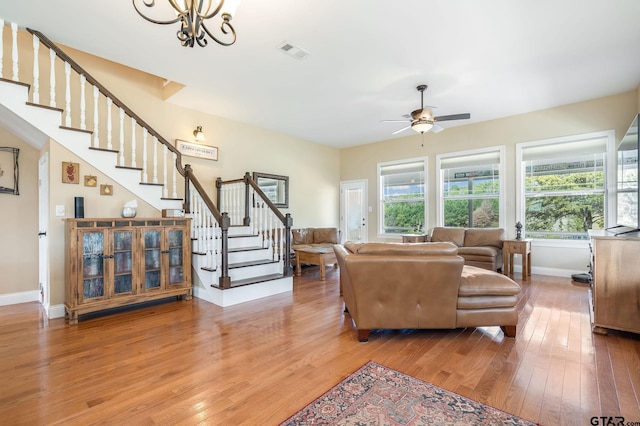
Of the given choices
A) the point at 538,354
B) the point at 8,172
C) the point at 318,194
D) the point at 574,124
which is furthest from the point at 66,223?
the point at 574,124

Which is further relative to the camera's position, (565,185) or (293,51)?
(565,185)

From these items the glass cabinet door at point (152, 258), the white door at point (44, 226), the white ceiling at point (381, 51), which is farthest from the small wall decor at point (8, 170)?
the glass cabinet door at point (152, 258)

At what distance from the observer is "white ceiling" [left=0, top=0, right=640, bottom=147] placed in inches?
109

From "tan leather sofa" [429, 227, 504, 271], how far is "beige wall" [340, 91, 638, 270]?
511 millimetres

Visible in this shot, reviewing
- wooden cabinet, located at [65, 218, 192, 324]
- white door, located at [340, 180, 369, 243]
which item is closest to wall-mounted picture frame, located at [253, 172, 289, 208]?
white door, located at [340, 180, 369, 243]

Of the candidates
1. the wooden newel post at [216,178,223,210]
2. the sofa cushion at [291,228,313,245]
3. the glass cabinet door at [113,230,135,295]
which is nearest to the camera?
the glass cabinet door at [113,230,135,295]

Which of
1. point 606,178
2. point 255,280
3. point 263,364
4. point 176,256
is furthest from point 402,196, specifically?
point 263,364

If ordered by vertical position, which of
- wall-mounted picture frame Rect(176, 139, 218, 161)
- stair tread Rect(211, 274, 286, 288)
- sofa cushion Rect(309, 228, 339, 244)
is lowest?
stair tread Rect(211, 274, 286, 288)

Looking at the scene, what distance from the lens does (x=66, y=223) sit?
10.5ft

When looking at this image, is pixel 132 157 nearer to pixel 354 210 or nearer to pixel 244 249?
pixel 244 249

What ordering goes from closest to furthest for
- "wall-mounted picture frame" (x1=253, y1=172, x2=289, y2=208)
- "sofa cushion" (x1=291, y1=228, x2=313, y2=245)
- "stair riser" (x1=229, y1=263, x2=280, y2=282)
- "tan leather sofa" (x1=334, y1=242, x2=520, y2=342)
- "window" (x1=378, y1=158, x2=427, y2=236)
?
"tan leather sofa" (x1=334, y1=242, x2=520, y2=342)
"stair riser" (x1=229, y1=263, x2=280, y2=282)
"wall-mounted picture frame" (x1=253, y1=172, x2=289, y2=208)
"sofa cushion" (x1=291, y1=228, x2=313, y2=245)
"window" (x1=378, y1=158, x2=427, y2=236)

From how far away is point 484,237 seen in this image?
18.5 feet

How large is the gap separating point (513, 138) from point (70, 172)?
7121mm

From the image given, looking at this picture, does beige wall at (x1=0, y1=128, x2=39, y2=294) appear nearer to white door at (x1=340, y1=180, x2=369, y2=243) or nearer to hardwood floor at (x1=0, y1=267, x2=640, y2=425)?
hardwood floor at (x1=0, y1=267, x2=640, y2=425)
